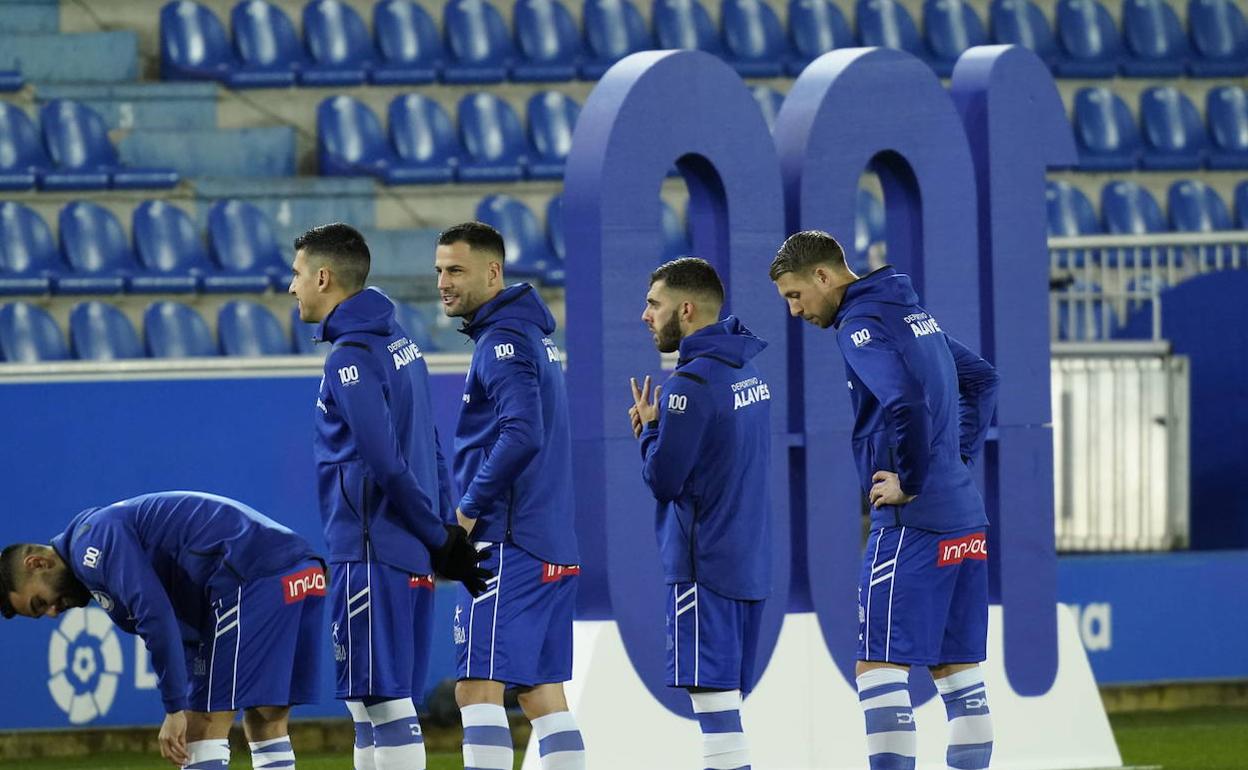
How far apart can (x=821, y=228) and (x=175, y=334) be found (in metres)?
5.35

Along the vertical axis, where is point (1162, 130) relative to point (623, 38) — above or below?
below

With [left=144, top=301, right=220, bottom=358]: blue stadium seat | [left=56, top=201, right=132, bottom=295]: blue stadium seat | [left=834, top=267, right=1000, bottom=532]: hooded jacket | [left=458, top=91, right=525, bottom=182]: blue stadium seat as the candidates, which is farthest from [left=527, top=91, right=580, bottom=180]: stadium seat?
[left=834, top=267, right=1000, bottom=532]: hooded jacket

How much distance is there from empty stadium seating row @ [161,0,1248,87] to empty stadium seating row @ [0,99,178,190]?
1052mm

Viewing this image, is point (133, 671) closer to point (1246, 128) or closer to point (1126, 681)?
point (1126, 681)

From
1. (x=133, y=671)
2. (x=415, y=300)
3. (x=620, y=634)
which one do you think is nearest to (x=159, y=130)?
(x=415, y=300)

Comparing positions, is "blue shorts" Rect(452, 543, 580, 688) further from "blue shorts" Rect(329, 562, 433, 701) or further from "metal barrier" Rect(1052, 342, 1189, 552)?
"metal barrier" Rect(1052, 342, 1189, 552)

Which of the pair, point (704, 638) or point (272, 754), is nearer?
point (272, 754)

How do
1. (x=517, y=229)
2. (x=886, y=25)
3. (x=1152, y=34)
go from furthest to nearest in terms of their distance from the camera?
(x=1152, y=34) → (x=886, y=25) → (x=517, y=229)

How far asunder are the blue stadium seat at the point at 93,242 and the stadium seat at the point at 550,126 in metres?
2.92

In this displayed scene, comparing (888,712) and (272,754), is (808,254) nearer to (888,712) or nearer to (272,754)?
(888,712)

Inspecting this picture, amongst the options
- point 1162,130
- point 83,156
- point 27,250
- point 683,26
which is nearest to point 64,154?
point 83,156

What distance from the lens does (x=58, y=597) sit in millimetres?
5723

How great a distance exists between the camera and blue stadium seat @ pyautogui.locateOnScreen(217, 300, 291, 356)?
1309 centimetres

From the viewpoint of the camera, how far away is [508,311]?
6.65m
